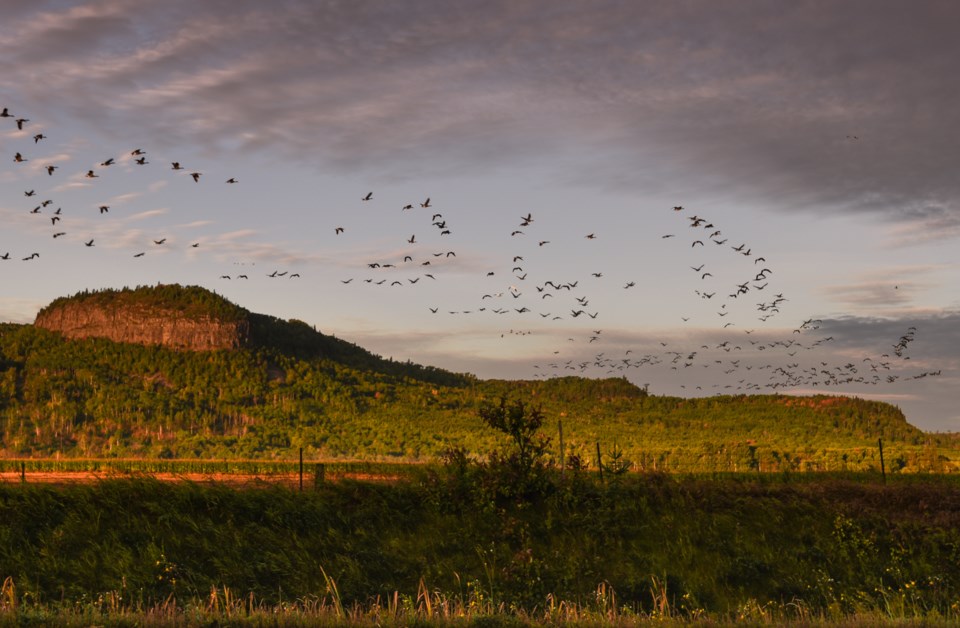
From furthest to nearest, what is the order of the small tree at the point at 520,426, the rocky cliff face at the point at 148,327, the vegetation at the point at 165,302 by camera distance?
the vegetation at the point at 165,302 < the rocky cliff face at the point at 148,327 < the small tree at the point at 520,426

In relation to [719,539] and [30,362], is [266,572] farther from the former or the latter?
[30,362]

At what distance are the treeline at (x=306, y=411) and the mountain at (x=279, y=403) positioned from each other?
1.16 feet

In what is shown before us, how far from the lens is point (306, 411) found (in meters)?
135

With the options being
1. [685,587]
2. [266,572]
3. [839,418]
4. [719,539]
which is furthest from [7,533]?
[839,418]

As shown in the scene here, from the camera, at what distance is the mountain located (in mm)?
103062

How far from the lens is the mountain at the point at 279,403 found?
338 ft

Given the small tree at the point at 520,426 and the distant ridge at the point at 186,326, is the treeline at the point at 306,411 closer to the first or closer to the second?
the distant ridge at the point at 186,326

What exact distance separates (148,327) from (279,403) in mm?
48601

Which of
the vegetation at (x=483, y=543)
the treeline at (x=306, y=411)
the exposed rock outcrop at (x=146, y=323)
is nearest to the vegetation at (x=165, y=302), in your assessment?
the exposed rock outcrop at (x=146, y=323)

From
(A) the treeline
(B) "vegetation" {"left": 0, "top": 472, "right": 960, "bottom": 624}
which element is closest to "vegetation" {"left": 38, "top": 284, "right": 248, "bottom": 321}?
(A) the treeline

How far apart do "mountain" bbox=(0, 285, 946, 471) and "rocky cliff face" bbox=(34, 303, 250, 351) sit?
32 centimetres

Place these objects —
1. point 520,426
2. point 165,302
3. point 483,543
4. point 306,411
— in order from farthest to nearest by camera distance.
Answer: point 165,302
point 306,411
point 520,426
point 483,543

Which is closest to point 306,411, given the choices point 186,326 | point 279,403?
point 279,403

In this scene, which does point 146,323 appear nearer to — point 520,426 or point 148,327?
point 148,327
